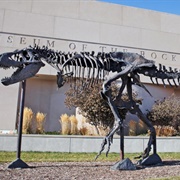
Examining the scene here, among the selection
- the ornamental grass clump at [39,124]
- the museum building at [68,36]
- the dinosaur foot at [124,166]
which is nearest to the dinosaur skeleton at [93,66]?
the dinosaur foot at [124,166]

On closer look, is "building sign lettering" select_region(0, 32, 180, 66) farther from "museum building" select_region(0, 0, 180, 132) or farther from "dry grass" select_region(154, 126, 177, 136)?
"dry grass" select_region(154, 126, 177, 136)

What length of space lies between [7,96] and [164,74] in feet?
35.0

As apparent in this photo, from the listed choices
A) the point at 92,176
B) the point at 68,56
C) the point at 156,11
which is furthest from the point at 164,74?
the point at 156,11

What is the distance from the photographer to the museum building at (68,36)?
16438 millimetres

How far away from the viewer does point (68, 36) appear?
1750 centimetres

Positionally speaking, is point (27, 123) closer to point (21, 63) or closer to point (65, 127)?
point (65, 127)

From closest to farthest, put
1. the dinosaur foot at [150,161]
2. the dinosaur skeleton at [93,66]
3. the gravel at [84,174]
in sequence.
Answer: the gravel at [84,174] < the dinosaur skeleton at [93,66] < the dinosaur foot at [150,161]

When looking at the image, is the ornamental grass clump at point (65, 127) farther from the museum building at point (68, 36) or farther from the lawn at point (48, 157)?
the museum building at point (68, 36)

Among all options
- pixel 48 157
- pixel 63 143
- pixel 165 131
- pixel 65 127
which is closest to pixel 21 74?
pixel 48 157

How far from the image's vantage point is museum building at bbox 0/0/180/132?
16438 millimetres

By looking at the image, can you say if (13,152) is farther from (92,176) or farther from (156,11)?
(156,11)

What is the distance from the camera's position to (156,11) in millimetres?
20094

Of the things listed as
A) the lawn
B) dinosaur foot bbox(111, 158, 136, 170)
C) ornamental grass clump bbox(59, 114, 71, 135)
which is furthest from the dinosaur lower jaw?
ornamental grass clump bbox(59, 114, 71, 135)

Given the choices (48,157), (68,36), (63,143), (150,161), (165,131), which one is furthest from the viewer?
(68,36)
